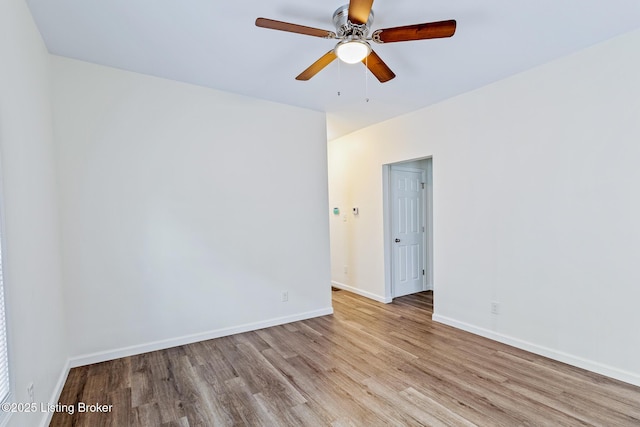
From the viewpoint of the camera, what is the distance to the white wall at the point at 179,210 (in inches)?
111

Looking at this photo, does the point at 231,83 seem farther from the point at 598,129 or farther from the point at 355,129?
the point at 598,129

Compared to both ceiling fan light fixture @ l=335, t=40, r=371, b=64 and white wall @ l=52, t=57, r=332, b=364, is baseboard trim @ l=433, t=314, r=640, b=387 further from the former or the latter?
ceiling fan light fixture @ l=335, t=40, r=371, b=64

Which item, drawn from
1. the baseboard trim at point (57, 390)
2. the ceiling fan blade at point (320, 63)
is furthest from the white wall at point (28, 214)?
the ceiling fan blade at point (320, 63)

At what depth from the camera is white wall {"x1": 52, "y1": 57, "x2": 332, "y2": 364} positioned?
2811mm

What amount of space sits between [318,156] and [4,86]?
297 cm

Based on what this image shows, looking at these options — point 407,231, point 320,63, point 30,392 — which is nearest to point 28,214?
point 30,392

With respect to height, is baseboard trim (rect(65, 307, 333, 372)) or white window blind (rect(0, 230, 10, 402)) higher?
white window blind (rect(0, 230, 10, 402))

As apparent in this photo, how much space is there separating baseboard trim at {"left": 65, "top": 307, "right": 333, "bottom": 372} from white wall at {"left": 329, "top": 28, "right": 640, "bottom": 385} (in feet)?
5.85


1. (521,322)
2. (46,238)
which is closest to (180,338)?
(46,238)

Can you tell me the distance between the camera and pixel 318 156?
413 centimetres

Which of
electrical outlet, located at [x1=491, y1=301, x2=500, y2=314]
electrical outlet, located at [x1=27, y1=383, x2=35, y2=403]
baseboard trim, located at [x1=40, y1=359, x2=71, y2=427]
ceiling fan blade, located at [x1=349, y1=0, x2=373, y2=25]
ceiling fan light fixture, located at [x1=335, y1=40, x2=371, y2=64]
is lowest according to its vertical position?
baseboard trim, located at [x1=40, y1=359, x2=71, y2=427]

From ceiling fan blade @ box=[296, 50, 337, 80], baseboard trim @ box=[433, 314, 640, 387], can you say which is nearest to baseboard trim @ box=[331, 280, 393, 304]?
baseboard trim @ box=[433, 314, 640, 387]

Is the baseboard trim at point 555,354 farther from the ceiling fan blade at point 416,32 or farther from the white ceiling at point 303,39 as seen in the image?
the ceiling fan blade at point 416,32

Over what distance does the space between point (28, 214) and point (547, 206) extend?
3951 millimetres
